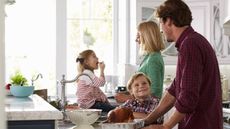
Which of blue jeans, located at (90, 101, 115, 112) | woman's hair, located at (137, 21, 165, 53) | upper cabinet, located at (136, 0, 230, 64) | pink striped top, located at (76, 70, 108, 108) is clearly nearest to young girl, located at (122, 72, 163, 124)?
woman's hair, located at (137, 21, 165, 53)

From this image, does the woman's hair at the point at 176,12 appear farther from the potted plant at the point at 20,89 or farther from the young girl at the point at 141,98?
the potted plant at the point at 20,89

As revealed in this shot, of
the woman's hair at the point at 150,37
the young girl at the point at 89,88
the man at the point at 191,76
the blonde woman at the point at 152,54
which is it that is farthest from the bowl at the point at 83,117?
the young girl at the point at 89,88

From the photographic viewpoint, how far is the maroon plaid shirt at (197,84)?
1757mm

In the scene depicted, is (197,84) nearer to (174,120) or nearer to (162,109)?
(174,120)

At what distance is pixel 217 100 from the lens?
188 cm

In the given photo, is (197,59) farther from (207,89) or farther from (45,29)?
(45,29)

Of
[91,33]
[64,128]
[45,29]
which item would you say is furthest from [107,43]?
[64,128]

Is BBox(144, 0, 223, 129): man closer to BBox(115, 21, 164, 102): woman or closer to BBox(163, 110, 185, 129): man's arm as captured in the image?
BBox(163, 110, 185, 129): man's arm

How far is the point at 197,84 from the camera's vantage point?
1.76 meters

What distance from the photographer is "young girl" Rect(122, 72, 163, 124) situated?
2.63 metres

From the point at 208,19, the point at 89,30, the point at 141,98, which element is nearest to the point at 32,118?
the point at 141,98

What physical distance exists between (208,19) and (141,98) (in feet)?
6.74

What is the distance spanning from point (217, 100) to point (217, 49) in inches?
104

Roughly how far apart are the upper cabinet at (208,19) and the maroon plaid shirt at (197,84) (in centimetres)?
261
